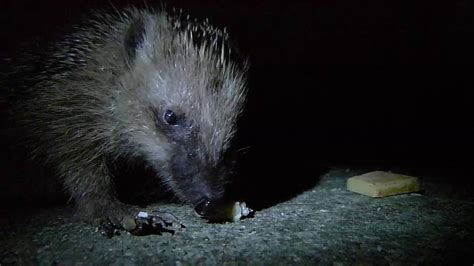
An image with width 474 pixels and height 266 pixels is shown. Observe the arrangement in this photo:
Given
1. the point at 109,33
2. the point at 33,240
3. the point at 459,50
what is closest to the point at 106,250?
the point at 33,240

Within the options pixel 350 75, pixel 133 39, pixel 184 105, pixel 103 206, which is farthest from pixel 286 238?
pixel 350 75

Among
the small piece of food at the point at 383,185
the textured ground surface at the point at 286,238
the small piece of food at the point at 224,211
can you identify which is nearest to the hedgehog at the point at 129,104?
the small piece of food at the point at 224,211

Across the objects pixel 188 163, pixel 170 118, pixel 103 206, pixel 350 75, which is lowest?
pixel 103 206

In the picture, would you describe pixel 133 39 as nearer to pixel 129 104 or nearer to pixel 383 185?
pixel 129 104

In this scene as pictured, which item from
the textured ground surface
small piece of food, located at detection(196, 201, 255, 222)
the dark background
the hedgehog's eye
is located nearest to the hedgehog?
the hedgehog's eye

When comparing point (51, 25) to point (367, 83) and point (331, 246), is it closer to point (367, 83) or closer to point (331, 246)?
point (331, 246)

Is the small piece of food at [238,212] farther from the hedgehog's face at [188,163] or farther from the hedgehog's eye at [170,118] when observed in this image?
the hedgehog's eye at [170,118]
